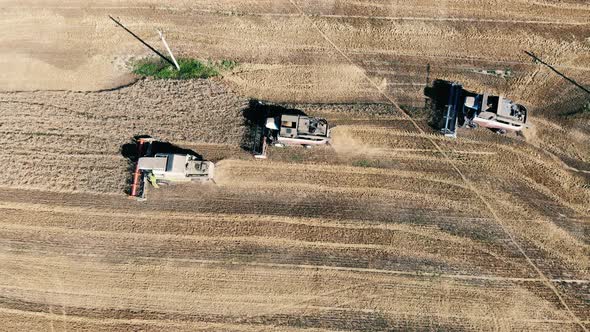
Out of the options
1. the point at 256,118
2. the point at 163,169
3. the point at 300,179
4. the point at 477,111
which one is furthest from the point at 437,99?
the point at 163,169

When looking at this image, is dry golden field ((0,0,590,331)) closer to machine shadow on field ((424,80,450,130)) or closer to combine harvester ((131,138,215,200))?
machine shadow on field ((424,80,450,130))

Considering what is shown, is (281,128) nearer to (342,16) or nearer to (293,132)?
(293,132)

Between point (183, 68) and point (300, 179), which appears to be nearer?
point (300, 179)

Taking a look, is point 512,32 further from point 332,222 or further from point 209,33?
point 209,33

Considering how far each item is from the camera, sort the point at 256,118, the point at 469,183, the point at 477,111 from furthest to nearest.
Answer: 1. the point at 256,118
2. the point at 469,183
3. the point at 477,111

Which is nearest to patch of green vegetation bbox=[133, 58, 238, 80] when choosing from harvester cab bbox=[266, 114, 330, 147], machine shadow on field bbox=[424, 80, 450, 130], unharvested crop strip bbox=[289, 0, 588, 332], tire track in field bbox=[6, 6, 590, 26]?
tire track in field bbox=[6, 6, 590, 26]

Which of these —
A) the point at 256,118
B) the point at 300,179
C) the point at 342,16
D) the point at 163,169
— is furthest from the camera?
the point at 342,16

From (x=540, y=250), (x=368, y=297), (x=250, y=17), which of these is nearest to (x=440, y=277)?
(x=368, y=297)
